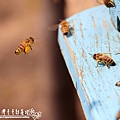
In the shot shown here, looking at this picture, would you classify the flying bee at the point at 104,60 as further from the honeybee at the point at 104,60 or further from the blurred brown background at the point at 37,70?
the blurred brown background at the point at 37,70

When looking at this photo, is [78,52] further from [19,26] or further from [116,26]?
[19,26]

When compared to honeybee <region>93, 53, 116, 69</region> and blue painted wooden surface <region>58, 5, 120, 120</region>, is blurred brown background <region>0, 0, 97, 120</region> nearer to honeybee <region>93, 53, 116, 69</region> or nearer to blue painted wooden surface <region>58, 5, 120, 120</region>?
blue painted wooden surface <region>58, 5, 120, 120</region>

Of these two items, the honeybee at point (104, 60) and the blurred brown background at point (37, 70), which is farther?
the blurred brown background at point (37, 70)

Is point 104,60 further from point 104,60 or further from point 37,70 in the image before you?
point 37,70

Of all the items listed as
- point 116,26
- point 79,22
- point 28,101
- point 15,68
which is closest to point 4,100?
point 28,101

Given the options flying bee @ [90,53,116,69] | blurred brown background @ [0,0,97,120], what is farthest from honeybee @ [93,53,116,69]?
blurred brown background @ [0,0,97,120]

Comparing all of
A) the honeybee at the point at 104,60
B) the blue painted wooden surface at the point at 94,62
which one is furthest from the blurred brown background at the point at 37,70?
the honeybee at the point at 104,60
